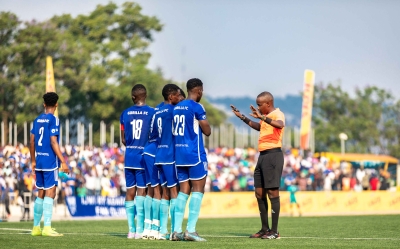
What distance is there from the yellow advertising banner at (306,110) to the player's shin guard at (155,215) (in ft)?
102

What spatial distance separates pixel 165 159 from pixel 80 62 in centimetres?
4711

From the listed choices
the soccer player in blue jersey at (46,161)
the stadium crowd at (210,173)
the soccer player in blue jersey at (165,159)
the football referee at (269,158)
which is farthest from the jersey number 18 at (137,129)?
the stadium crowd at (210,173)

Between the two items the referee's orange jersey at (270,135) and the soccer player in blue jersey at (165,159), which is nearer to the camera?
the soccer player in blue jersey at (165,159)

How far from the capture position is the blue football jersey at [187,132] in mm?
12031

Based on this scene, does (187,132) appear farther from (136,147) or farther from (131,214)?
(131,214)

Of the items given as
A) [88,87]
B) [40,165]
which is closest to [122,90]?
[88,87]

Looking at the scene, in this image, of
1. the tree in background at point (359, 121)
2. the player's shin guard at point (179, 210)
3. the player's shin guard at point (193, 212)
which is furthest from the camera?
the tree in background at point (359, 121)

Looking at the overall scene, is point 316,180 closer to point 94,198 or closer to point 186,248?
point 94,198

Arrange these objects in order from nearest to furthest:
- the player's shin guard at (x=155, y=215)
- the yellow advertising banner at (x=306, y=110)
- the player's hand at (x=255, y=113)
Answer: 1. the player's hand at (x=255, y=113)
2. the player's shin guard at (x=155, y=215)
3. the yellow advertising banner at (x=306, y=110)

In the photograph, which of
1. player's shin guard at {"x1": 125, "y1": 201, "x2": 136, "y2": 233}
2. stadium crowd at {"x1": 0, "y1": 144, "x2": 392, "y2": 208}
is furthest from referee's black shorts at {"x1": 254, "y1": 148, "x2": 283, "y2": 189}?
stadium crowd at {"x1": 0, "y1": 144, "x2": 392, "y2": 208}

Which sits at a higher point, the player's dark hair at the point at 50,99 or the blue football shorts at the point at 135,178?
the player's dark hair at the point at 50,99

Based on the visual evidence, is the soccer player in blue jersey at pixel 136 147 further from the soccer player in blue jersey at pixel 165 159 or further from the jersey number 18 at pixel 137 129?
the soccer player in blue jersey at pixel 165 159

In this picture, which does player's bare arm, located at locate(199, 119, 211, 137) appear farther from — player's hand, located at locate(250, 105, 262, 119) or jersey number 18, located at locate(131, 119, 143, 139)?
jersey number 18, located at locate(131, 119, 143, 139)

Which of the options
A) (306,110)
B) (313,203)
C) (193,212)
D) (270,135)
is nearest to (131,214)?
(193,212)
